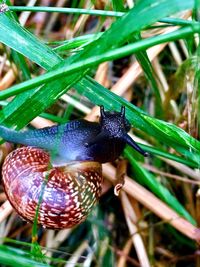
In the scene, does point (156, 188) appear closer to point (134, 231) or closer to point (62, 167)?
point (134, 231)

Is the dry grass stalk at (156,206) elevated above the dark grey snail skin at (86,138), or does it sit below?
below

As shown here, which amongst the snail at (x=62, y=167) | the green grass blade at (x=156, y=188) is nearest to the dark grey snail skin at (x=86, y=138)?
the snail at (x=62, y=167)

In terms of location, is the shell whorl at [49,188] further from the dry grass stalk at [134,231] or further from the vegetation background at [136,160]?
the dry grass stalk at [134,231]

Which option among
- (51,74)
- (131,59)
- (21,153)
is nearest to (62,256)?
(21,153)

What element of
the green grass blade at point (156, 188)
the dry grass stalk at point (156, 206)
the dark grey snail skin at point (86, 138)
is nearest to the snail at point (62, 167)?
the dark grey snail skin at point (86, 138)

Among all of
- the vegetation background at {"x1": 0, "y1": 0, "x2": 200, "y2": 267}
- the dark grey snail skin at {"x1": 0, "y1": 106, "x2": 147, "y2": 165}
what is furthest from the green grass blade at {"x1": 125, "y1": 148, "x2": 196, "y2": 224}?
the dark grey snail skin at {"x1": 0, "y1": 106, "x2": 147, "y2": 165}

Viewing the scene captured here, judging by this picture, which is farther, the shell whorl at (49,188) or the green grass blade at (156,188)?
the green grass blade at (156,188)

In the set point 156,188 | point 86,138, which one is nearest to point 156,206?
point 156,188
